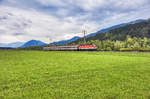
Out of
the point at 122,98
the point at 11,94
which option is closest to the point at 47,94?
the point at 11,94

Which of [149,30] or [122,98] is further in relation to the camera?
[149,30]

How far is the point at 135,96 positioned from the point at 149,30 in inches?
7581

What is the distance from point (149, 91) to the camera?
14.1 ft

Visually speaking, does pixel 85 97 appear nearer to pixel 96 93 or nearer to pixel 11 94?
pixel 96 93

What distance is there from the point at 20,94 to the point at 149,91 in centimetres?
510

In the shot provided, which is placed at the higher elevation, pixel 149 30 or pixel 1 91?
pixel 149 30

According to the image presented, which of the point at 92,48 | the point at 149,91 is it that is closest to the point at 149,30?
the point at 92,48

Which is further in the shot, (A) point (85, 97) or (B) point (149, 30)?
(B) point (149, 30)

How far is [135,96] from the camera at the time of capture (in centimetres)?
389

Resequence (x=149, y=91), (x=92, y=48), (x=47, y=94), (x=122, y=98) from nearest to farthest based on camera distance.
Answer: (x=122, y=98) → (x=47, y=94) → (x=149, y=91) → (x=92, y=48)

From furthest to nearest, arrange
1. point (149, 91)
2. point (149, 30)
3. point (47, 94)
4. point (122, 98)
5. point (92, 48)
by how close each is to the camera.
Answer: point (149, 30)
point (92, 48)
point (149, 91)
point (47, 94)
point (122, 98)

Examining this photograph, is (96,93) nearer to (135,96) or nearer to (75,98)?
(75,98)

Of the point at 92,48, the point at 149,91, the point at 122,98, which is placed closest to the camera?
the point at 122,98

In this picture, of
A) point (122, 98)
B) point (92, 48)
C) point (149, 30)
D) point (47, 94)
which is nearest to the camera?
point (122, 98)
